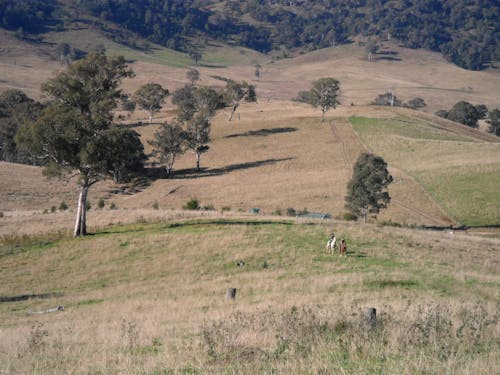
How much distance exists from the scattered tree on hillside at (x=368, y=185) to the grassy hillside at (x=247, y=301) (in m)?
13.5

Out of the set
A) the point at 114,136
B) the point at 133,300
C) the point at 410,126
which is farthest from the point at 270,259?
the point at 410,126

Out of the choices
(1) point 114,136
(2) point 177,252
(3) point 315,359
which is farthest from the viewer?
(1) point 114,136

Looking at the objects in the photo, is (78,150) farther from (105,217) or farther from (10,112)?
(10,112)

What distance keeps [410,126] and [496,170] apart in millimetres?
44118

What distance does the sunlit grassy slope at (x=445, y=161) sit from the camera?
2464 inches

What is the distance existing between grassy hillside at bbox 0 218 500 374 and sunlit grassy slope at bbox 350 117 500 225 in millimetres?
22363

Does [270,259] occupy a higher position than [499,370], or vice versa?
[499,370]

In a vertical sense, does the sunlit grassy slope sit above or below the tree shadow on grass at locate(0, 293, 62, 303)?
above

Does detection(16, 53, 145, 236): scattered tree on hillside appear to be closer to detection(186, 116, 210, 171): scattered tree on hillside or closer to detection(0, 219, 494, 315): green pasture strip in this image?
detection(0, 219, 494, 315): green pasture strip

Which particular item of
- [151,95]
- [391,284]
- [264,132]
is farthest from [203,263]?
[151,95]

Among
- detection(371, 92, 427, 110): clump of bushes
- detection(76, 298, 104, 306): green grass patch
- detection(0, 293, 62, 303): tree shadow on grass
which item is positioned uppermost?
detection(371, 92, 427, 110): clump of bushes

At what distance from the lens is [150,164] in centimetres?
9719

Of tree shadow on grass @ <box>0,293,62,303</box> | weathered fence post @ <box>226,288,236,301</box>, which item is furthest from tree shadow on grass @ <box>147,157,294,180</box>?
weathered fence post @ <box>226,288,236,301</box>

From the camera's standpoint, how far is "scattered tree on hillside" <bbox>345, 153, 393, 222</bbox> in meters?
53.1
